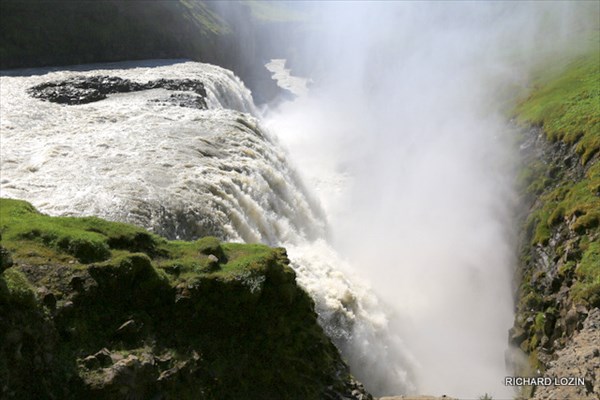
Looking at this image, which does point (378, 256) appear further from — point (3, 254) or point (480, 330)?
point (3, 254)

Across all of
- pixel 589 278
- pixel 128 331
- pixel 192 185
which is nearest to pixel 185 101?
pixel 192 185

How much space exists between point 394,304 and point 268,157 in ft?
39.1

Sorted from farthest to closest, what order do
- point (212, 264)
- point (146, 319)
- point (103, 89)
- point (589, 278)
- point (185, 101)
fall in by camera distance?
1. point (103, 89)
2. point (185, 101)
3. point (589, 278)
4. point (212, 264)
5. point (146, 319)

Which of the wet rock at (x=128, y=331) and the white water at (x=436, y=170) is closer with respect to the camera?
the wet rock at (x=128, y=331)

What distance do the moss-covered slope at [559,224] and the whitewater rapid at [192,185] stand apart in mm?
6675

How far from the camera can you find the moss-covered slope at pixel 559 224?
73.2 ft

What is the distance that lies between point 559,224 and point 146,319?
908 inches

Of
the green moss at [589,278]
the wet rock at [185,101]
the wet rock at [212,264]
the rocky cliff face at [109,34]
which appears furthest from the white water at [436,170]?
the rocky cliff face at [109,34]

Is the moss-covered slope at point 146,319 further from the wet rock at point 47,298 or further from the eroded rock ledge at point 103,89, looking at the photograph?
the eroded rock ledge at point 103,89

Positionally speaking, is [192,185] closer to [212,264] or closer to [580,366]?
[212,264]

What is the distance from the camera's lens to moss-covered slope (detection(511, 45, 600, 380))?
2231 cm

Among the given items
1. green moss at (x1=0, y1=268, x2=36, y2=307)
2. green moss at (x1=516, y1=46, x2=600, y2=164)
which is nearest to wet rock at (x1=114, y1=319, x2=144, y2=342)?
green moss at (x1=0, y1=268, x2=36, y2=307)

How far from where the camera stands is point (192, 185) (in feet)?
81.0

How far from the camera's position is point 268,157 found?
3359 cm
